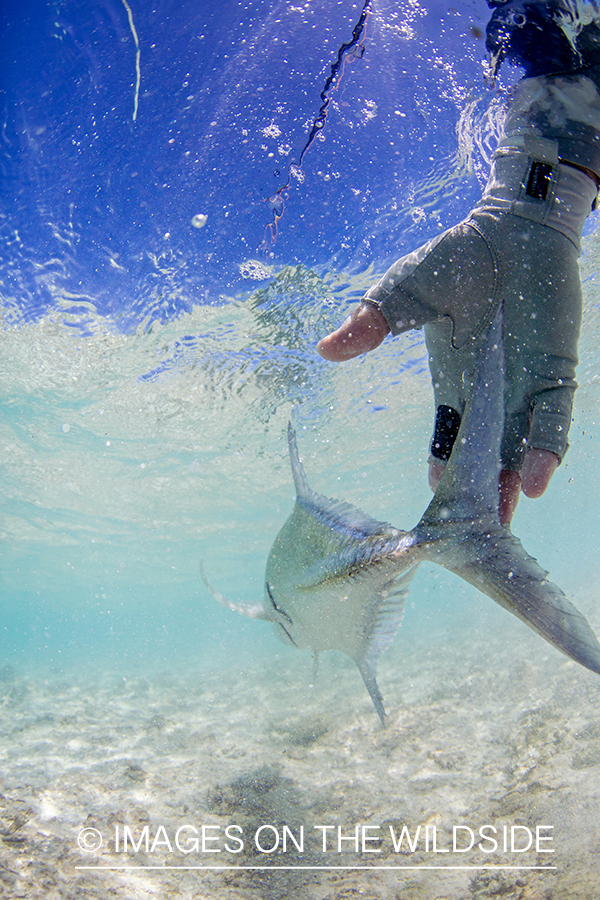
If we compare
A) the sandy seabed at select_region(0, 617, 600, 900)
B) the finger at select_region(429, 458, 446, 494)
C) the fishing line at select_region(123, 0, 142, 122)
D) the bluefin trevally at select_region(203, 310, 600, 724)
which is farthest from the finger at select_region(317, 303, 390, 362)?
the fishing line at select_region(123, 0, 142, 122)

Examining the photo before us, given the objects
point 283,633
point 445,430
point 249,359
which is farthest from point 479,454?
point 249,359

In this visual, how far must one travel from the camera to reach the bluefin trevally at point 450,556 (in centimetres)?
137

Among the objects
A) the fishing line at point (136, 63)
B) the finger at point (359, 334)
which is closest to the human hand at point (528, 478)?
the finger at point (359, 334)

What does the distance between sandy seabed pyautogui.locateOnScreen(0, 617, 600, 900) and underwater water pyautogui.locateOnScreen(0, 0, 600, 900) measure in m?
0.04

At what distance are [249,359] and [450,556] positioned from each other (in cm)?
918

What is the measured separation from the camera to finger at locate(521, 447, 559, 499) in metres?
1.83

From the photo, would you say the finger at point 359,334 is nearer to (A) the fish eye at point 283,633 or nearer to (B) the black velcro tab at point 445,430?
(B) the black velcro tab at point 445,430

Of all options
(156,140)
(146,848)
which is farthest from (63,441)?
(146,848)

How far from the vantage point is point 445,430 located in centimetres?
218

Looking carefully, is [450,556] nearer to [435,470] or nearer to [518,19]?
[435,470]

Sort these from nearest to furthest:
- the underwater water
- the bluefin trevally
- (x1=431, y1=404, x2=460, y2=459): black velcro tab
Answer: the bluefin trevally < (x1=431, y1=404, x2=460, y2=459): black velcro tab < the underwater water

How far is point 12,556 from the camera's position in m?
31.5

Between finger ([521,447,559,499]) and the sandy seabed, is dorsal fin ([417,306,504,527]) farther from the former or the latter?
the sandy seabed

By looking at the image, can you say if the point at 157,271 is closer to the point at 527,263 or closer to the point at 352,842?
Answer: the point at 527,263
